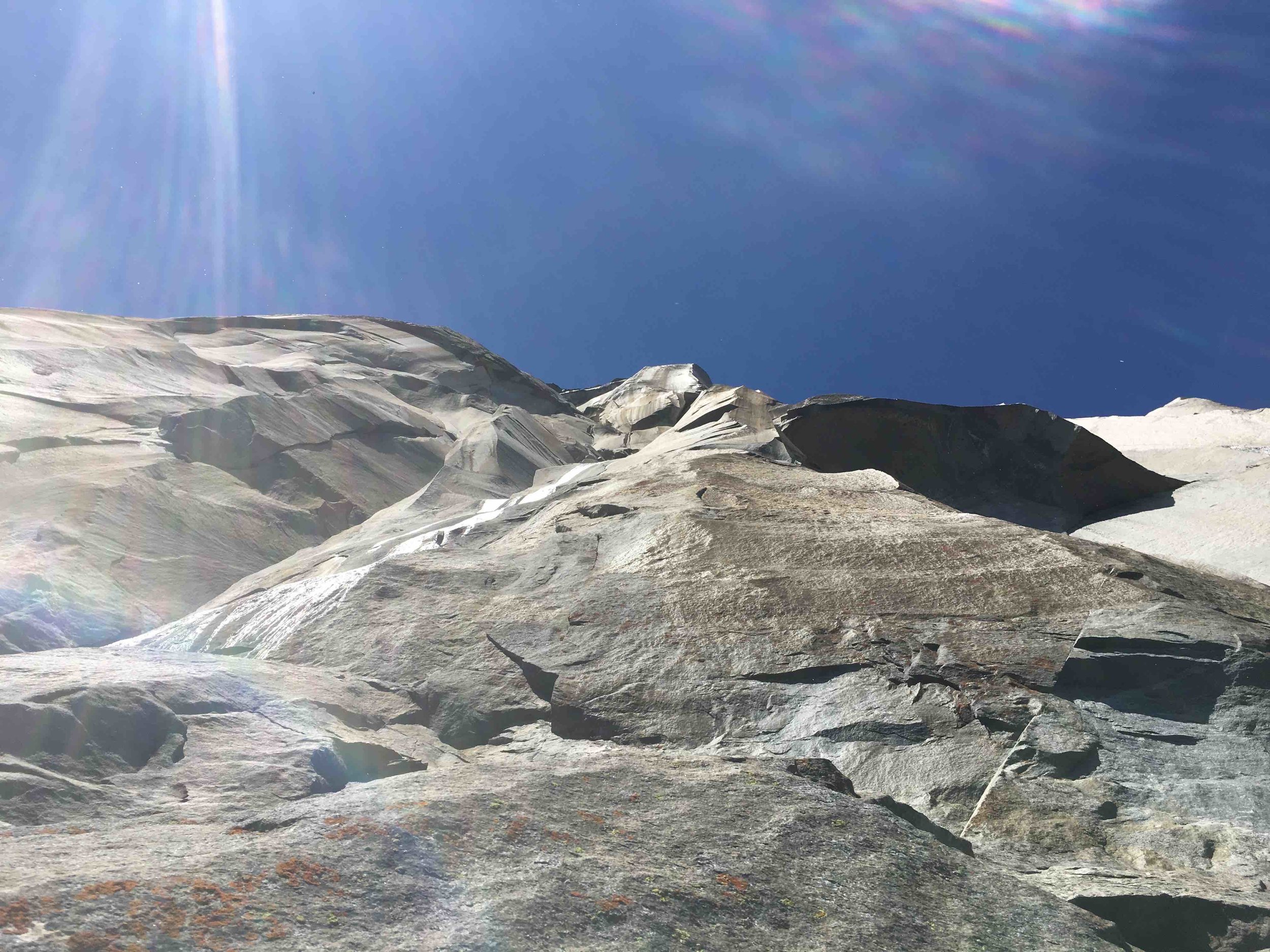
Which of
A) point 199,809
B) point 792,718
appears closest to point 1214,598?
point 792,718

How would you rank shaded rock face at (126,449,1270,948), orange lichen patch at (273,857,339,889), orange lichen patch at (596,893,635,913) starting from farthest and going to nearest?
shaded rock face at (126,449,1270,948) → orange lichen patch at (596,893,635,913) → orange lichen patch at (273,857,339,889)

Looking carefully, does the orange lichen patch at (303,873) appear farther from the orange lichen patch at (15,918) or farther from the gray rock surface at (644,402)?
the gray rock surface at (644,402)

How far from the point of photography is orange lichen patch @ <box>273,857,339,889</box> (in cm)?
270

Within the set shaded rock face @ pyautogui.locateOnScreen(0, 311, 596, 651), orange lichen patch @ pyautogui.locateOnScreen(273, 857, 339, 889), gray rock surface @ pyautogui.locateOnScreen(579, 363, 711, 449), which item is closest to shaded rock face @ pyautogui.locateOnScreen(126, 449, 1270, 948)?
shaded rock face @ pyautogui.locateOnScreen(0, 311, 596, 651)

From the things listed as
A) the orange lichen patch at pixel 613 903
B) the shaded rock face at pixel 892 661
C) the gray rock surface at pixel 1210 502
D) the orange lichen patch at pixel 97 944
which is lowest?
the orange lichen patch at pixel 613 903

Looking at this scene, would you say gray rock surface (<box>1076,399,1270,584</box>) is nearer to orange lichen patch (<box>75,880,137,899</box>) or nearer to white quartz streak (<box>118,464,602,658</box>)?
white quartz streak (<box>118,464,602,658</box>)

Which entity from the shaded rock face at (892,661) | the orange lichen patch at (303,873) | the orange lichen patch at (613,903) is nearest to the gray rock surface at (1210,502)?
the shaded rock face at (892,661)

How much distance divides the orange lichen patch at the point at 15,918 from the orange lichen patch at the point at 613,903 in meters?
1.45

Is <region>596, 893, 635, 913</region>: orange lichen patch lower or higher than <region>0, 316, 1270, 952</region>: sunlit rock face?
lower

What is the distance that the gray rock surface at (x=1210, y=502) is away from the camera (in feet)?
36.8

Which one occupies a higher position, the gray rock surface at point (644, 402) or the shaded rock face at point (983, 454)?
the gray rock surface at point (644, 402)

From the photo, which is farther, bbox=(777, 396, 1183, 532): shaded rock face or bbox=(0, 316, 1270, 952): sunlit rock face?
bbox=(777, 396, 1183, 532): shaded rock face

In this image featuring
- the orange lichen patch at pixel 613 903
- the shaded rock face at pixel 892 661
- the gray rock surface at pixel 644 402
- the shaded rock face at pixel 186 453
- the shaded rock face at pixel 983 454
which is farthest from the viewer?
the gray rock surface at pixel 644 402

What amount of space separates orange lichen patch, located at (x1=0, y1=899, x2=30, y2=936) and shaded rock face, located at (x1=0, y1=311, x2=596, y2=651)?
532cm
